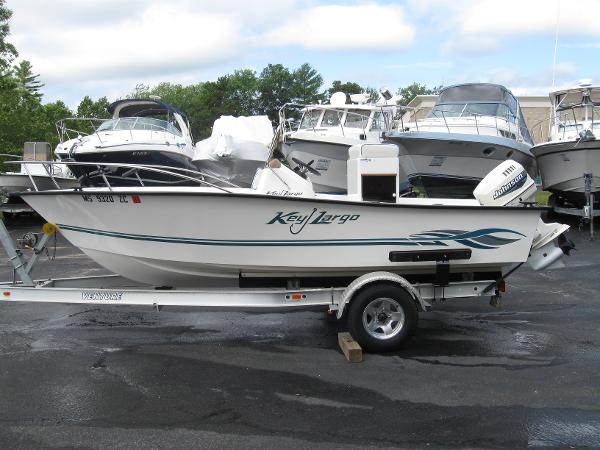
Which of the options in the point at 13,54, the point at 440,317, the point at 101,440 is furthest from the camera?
the point at 13,54

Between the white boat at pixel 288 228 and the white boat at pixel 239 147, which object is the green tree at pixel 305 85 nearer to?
the white boat at pixel 239 147

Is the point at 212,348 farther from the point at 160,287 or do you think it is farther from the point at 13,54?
the point at 13,54

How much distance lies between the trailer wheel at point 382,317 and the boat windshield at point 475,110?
9.92 metres

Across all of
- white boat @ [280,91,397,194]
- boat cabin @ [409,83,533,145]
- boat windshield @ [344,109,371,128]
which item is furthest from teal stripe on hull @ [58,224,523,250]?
boat windshield @ [344,109,371,128]

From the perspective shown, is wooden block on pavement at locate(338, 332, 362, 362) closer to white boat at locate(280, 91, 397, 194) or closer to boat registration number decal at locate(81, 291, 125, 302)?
boat registration number decal at locate(81, 291, 125, 302)

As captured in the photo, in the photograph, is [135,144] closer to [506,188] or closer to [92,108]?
[506,188]

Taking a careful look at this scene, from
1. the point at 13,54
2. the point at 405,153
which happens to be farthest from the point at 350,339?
the point at 13,54

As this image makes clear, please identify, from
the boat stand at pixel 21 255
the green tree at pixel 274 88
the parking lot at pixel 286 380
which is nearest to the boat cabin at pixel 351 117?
the parking lot at pixel 286 380

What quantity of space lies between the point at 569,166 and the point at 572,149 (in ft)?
1.56

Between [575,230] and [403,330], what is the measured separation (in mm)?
10288

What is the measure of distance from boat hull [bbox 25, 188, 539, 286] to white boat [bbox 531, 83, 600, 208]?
9.18 m

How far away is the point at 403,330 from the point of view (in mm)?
5598

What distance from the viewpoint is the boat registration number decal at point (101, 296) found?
5.53 m

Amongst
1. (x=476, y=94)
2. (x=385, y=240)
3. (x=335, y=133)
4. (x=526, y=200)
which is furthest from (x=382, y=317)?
(x=476, y=94)
